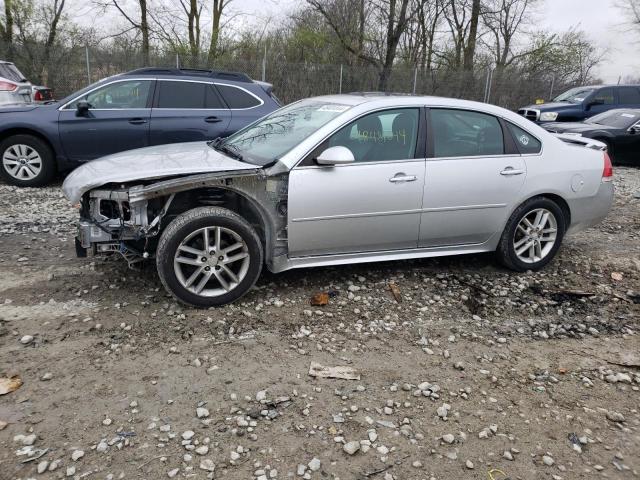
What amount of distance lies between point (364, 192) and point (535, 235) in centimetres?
187

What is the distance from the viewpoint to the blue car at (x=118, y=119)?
7.01 m

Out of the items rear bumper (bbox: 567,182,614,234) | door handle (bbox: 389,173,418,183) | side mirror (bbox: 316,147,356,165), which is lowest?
rear bumper (bbox: 567,182,614,234)

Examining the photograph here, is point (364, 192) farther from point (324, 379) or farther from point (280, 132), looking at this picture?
point (324, 379)

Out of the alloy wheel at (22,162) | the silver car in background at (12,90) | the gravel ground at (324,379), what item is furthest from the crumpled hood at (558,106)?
the silver car in background at (12,90)

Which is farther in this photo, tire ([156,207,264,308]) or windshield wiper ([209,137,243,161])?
windshield wiper ([209,137,243,161])

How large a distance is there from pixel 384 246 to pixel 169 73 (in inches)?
195

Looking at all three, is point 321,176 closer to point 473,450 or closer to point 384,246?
point 384,246

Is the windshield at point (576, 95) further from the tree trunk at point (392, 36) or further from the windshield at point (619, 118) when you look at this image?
the tree trunk at point (392, 36)

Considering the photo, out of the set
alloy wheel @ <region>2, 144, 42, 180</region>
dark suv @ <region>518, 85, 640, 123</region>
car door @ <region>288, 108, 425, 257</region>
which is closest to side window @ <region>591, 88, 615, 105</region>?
dark suv @ <region>518, 85, 640, 123</region>

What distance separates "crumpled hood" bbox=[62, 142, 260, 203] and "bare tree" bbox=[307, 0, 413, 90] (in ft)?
52.1

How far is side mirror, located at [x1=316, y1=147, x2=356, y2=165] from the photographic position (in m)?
3.74

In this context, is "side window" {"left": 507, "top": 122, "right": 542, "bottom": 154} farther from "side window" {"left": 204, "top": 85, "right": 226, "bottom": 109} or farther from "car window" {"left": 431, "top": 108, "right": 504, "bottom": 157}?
"side window" {"left": 204, "top": 85, "right": 226, "bottom": 109}

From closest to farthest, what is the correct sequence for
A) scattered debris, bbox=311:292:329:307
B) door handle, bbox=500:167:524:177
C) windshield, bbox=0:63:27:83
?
scattered debris, bbox=311:292:329:307 → door handle, bbox=500:167:524:177 → windshield, bbox=0:63:27:83

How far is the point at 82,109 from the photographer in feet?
22.8
